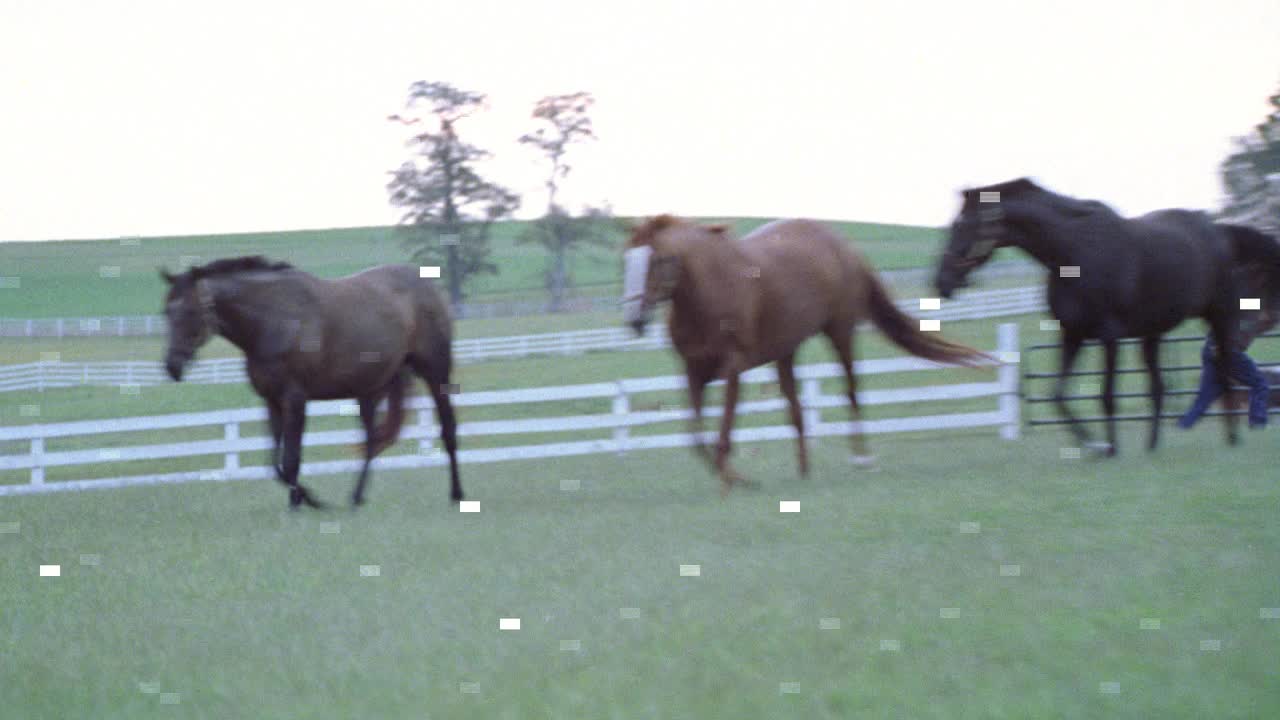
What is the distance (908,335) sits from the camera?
13922 mm

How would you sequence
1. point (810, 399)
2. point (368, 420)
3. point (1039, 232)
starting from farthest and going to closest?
point (810, 399)
point (368, 420)
point (1039, 232)

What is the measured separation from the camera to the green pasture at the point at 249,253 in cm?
7844

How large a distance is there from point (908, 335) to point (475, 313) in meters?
49.5

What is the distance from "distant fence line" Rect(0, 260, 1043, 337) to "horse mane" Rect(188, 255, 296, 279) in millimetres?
45760

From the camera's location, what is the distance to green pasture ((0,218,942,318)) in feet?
257

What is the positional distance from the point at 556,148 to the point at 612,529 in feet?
145

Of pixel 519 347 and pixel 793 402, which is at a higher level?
pixel 793 402

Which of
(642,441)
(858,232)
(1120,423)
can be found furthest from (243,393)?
(858,232)

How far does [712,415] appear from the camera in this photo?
2003 centimetres

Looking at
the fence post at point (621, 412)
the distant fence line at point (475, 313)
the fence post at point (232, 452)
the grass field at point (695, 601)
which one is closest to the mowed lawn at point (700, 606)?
the grass field at point (695, 601)

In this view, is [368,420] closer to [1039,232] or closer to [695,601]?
[1039,232]

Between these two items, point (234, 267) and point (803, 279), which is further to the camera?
point (803, 279)

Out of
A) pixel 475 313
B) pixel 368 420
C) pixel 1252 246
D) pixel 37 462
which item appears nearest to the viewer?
pixel 368 420

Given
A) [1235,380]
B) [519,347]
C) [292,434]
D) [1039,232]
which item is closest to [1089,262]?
[1039,232]
